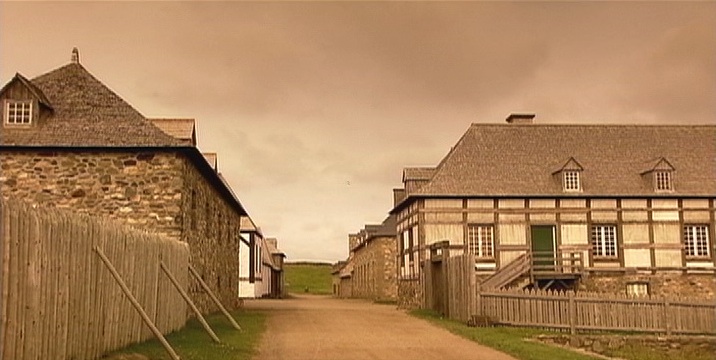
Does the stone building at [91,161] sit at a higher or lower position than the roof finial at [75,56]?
lower

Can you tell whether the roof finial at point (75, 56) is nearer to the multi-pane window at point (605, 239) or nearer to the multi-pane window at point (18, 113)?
the multi-pane window at point (18, 113)

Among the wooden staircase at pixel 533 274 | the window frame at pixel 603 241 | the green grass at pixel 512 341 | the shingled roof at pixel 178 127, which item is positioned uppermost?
the shingled roof at pixel 178 127

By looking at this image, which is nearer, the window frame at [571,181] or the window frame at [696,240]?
the window frame at [571,181]

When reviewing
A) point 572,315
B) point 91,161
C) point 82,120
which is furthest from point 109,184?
point 572,315

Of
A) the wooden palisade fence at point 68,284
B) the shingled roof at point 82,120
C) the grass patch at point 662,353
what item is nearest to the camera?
the wooden palisade fence at point 68,284

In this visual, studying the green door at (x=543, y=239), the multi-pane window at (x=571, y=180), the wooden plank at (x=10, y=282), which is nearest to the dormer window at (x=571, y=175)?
the multi-pane window at (x=571, y=180)

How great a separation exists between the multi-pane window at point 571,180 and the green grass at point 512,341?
1107 cm

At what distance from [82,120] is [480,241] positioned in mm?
17090

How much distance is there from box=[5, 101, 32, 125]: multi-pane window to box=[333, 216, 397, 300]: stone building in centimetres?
2764

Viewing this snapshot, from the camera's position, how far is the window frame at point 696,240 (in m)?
32.4

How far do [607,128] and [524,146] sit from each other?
463 cm

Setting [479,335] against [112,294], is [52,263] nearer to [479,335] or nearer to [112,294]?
[112,294]

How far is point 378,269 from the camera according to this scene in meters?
47.7

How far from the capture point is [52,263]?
980 cm
